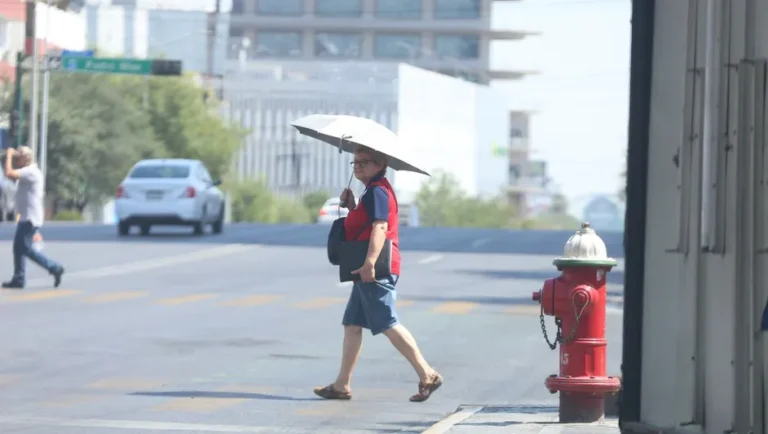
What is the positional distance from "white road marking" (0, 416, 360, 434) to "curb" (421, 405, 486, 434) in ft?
1.82

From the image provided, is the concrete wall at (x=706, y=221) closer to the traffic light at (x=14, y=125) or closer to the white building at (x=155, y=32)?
the traffic light at (x=14, y=125)

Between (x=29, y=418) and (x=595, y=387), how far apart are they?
3247 millimetres

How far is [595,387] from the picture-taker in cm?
986

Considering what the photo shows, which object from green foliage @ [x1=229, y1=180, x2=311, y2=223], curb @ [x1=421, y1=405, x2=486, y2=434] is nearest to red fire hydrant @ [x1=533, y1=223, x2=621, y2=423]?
curb @ [x1=421, y1=405, x2=486, y2=434]

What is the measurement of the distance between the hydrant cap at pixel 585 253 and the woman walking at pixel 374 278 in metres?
1.82

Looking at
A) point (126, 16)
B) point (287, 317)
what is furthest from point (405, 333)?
point (126, 16)

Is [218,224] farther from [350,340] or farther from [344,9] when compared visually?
[344,9]

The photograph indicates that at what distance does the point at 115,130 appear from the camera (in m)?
87.9

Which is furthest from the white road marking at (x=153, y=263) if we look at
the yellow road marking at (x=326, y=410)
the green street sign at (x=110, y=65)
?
the green street sign at (x=110, y=65)

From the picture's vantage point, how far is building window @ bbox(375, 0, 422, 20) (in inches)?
6865

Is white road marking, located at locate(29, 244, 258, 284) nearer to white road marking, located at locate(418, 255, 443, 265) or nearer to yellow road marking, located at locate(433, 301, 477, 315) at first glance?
white road marking, located at locate(418, 255, 443, 265)

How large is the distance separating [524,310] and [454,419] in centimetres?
1188

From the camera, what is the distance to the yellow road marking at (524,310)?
854 inches

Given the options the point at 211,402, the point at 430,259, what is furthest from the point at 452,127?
the point at 211,402
